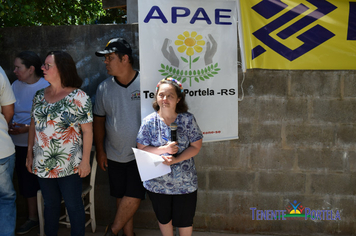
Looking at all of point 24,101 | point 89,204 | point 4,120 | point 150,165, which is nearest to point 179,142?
point 150,165

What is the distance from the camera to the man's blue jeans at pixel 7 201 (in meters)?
2.85

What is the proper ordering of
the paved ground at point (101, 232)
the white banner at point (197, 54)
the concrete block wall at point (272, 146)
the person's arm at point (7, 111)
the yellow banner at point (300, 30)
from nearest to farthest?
the person's arm at point (7, 111) < the white banner at point (197, 54) < the yellow banner at point (300, 30) < the concrete block wall at point (272, 146) < the paved ground at point (101, 232)

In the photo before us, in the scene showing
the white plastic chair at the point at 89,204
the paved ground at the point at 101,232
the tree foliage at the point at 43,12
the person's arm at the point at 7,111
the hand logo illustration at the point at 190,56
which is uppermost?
the tree foliage at the point at 43,12

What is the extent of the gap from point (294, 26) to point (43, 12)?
133 inches

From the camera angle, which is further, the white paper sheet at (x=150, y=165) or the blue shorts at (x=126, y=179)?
the blue shorts at (x=126, y=179)

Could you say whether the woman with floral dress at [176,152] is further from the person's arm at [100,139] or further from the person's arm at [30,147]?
the person's arm at [30,147]

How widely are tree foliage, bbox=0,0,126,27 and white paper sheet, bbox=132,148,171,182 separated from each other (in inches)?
85.2

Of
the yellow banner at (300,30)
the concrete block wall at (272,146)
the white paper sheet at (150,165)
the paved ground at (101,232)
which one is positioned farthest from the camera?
the paved ground at (101,232)

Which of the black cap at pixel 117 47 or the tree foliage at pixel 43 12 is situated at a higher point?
the tree foliage at pixel 43 12

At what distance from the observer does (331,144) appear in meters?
3.50

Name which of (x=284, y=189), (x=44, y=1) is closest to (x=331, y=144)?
(x=284, y=189)

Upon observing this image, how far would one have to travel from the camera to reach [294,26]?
10.7ft

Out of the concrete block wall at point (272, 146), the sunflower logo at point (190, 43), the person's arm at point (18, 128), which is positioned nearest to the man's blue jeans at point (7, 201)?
the person's arm at point (18, 128)

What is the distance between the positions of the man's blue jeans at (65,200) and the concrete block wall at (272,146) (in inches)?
31.0
